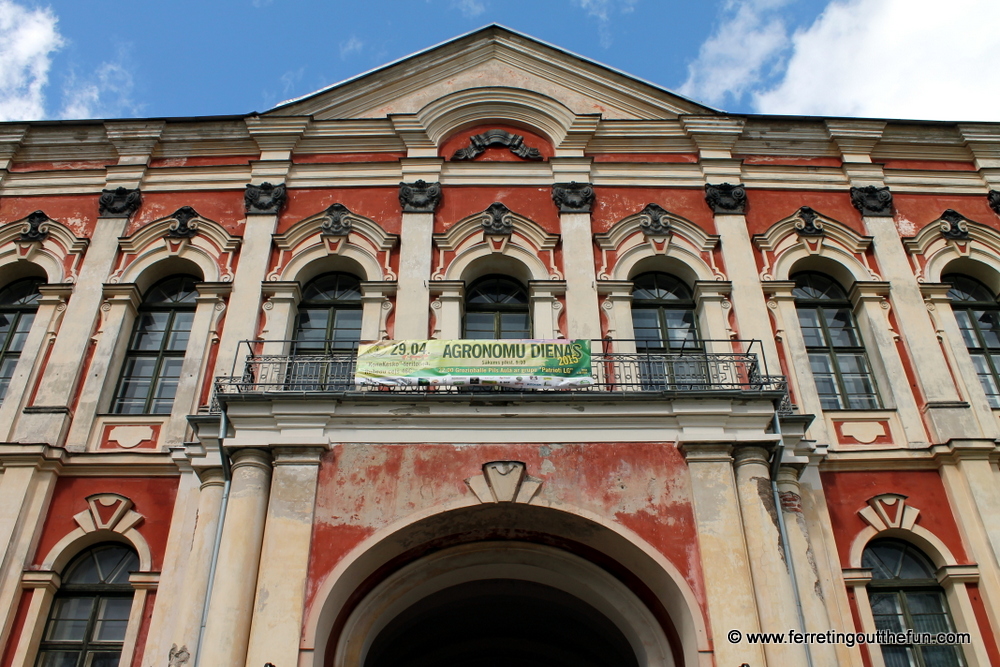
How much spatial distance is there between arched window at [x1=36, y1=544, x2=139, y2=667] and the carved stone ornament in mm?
13520

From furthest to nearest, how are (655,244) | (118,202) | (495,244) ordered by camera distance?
(118,202) < (655,244) < (495,244)

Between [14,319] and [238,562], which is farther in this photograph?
[14,319]

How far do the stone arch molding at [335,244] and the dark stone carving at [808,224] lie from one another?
264 inches

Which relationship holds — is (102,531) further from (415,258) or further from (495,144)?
(495,144)

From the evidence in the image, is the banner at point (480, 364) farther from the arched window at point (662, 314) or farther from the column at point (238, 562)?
the arched window at point (662, 314)

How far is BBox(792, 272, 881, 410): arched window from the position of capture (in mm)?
13289

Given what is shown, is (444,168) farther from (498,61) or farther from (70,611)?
(70,611)

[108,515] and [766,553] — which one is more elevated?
[108,515]

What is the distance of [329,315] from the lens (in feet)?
46.7

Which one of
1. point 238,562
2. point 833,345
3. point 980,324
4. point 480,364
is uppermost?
point 980,324

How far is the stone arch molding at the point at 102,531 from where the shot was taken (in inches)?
452

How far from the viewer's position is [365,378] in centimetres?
1131

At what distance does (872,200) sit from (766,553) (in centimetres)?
778

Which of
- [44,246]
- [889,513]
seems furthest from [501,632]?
[44,246]
